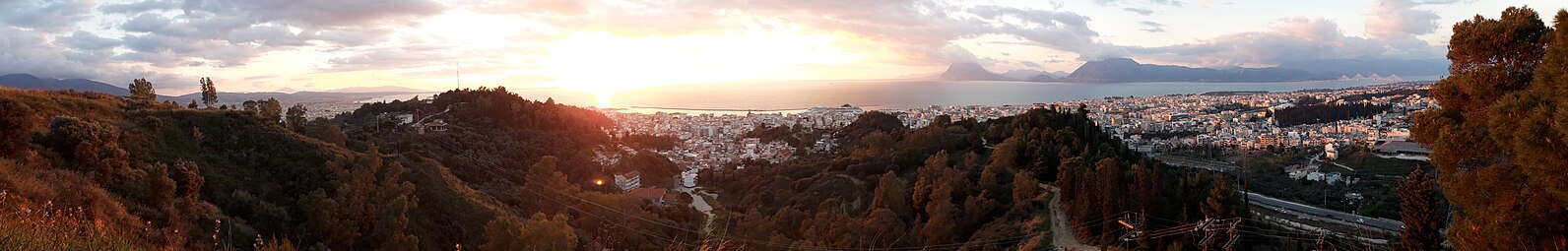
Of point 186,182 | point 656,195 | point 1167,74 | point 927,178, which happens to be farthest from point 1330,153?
point 1167,74

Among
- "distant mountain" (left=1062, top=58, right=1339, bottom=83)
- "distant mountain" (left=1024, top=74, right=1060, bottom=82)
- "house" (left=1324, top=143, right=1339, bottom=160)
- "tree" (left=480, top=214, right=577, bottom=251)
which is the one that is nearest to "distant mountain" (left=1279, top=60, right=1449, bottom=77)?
"distant mountain" (left=1062, top=58, right=1339, bottom=83)

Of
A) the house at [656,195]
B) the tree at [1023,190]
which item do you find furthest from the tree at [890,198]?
the house at [656,195]

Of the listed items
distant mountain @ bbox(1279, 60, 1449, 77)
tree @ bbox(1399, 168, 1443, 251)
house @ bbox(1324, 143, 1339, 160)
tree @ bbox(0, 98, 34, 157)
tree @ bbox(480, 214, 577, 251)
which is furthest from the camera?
distant mountain @ bbox(1279, 60, 1449, 77)

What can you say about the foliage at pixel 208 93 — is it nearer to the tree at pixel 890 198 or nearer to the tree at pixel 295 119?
the tree at pixel 295 119

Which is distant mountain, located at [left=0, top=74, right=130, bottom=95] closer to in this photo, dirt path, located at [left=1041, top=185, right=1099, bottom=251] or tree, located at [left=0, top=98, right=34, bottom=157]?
tree, located at [left=0, top=98, right=34, bottom=157]

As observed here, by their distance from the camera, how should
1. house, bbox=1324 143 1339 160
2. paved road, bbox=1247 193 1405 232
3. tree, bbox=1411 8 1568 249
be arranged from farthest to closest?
house, bbox=1324 143 1339 160 < paved road, bbox=1247 193 1405 232 < tree, bbox=1411 8 1568 249

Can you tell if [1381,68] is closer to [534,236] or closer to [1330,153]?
[1330,153]
